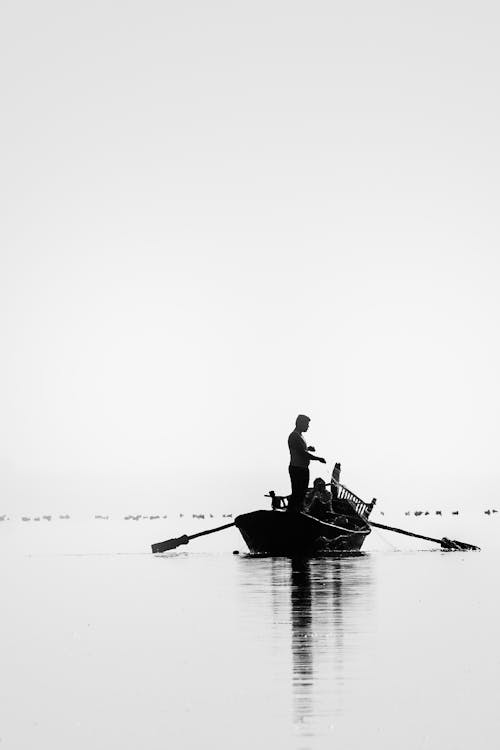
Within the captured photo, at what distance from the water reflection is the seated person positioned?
434 centimetres

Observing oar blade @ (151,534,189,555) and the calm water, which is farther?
oar blade @ (151,534,189,555)

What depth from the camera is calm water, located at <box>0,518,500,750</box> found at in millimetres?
14820

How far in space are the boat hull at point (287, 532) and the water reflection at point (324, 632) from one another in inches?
113

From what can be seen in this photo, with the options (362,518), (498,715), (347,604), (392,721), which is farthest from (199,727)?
(362,518)

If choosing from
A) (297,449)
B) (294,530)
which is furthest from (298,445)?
(294,530)

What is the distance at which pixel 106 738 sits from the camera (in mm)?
14586

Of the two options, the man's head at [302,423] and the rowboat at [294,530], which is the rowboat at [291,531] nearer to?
the rowboat at [294,530]

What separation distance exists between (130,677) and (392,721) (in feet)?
16.3

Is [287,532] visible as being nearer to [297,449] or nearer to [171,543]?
[297,449]

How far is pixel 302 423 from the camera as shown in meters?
41.6

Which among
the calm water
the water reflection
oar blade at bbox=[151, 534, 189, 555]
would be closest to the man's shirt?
the water reflection

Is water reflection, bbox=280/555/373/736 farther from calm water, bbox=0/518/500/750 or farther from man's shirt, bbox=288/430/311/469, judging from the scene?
man's shirt, bbox=288/430/311/469

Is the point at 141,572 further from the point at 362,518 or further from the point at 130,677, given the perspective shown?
the point at 130,677

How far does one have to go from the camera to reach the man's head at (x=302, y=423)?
41406 millimetres
